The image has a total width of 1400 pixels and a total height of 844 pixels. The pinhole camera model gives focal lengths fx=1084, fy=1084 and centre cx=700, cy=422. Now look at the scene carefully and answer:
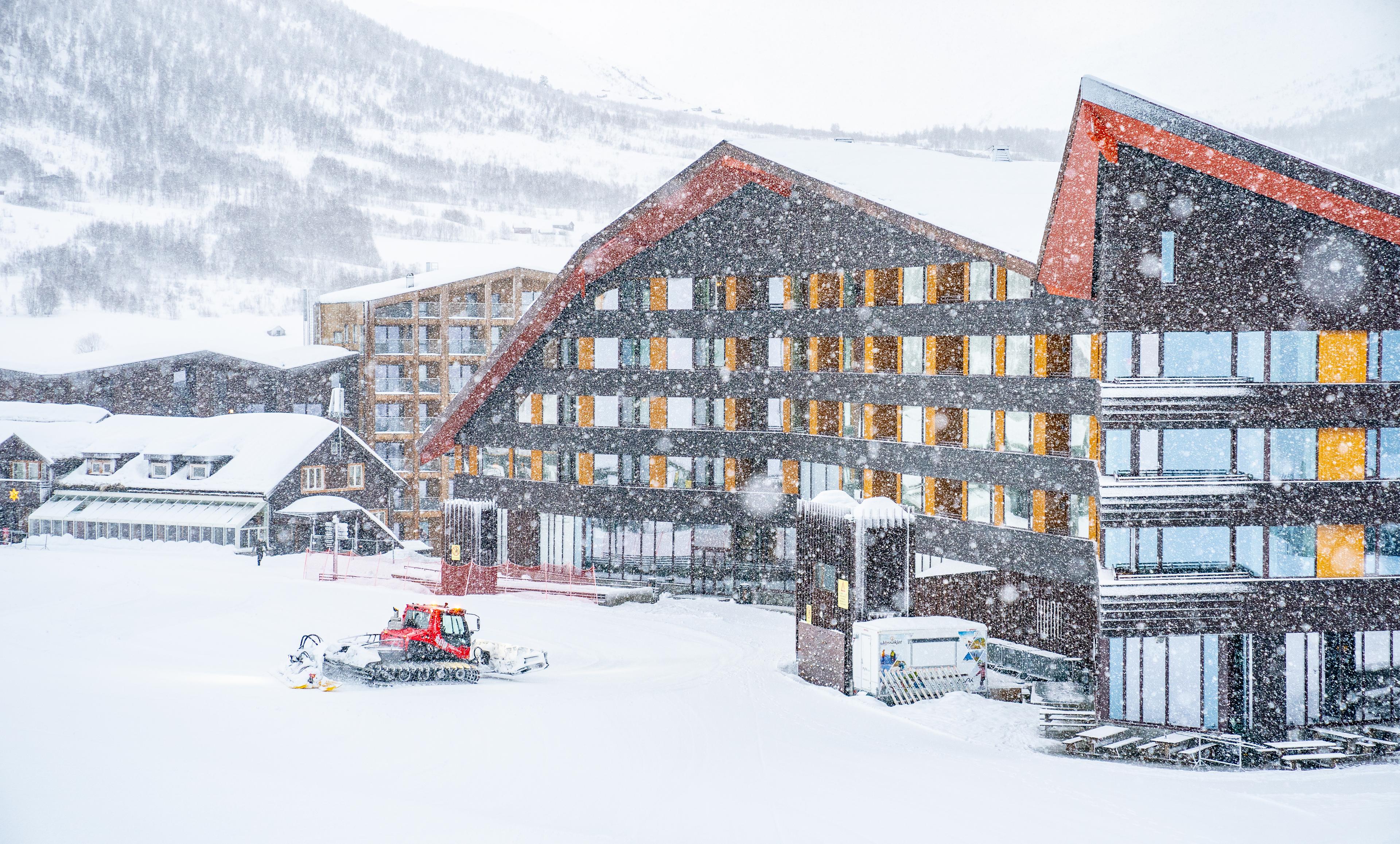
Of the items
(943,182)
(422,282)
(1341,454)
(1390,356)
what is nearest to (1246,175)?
(1390,356)

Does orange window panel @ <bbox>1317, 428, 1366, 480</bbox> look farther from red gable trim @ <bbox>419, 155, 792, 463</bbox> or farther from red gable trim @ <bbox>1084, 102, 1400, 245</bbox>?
red gable trim @ <bbox>419, 155, 792, 463</bbox>

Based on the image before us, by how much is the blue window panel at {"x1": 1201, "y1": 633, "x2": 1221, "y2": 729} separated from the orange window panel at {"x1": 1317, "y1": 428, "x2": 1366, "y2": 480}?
4951mm

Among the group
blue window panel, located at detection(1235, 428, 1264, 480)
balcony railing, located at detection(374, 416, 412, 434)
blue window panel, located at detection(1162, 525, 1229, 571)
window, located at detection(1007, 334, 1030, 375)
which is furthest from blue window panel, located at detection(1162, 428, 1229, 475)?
balcony railing, located at detection(374, 416, 412, 434)

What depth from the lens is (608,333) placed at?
4538 centimetres

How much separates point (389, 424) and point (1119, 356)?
48185mm

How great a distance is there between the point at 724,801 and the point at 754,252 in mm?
28516

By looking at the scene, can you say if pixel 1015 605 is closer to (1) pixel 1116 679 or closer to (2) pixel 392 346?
(1) pixel 1116 679

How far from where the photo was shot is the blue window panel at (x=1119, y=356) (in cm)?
2728

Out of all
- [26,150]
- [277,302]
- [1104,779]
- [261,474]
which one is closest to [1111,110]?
[1104,779]

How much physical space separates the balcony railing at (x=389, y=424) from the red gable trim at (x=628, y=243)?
20.5m

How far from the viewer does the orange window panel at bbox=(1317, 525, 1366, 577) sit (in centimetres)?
2717

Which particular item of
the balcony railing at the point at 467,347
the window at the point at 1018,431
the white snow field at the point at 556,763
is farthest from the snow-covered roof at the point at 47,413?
the window at the point at 1018,431

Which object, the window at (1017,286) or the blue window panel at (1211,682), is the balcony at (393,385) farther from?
the blue window panel at (1211,682)

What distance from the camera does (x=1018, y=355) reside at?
33.2 metres
